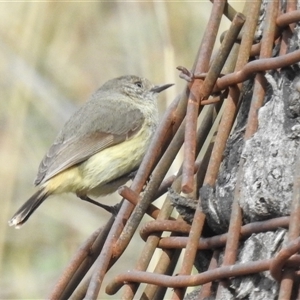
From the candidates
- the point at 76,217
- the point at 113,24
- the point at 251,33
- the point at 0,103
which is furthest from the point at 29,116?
the point at 251,33

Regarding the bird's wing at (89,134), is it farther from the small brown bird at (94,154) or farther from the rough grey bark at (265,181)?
the rough grey bark at (265,181)

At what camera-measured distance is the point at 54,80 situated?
574 centimetres

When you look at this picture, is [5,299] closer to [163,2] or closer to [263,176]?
[163,2]

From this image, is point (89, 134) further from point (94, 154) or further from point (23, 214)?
point (23, 214)

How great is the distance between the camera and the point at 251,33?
1.78m

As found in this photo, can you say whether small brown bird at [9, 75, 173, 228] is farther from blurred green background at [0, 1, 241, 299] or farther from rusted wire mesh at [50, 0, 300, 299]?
rusted wire mesh at [50, 0, 300, 299]

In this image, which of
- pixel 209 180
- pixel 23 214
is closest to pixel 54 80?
pixel 23 214

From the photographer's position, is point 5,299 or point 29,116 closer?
point 5,299

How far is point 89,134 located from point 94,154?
7.3 inches

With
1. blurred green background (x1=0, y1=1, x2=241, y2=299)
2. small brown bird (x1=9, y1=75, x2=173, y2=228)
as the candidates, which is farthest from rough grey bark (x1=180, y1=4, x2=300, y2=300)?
blurred green background (x1=0, y1=1, x2=241, y2=299)

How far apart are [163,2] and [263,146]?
2.96 m

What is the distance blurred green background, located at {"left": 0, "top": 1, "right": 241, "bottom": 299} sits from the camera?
15.3 feet

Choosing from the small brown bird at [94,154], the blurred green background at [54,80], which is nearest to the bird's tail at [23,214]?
the small brown bird at [94,154]

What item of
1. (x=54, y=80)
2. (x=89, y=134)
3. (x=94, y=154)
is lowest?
(x=94, y=154)
